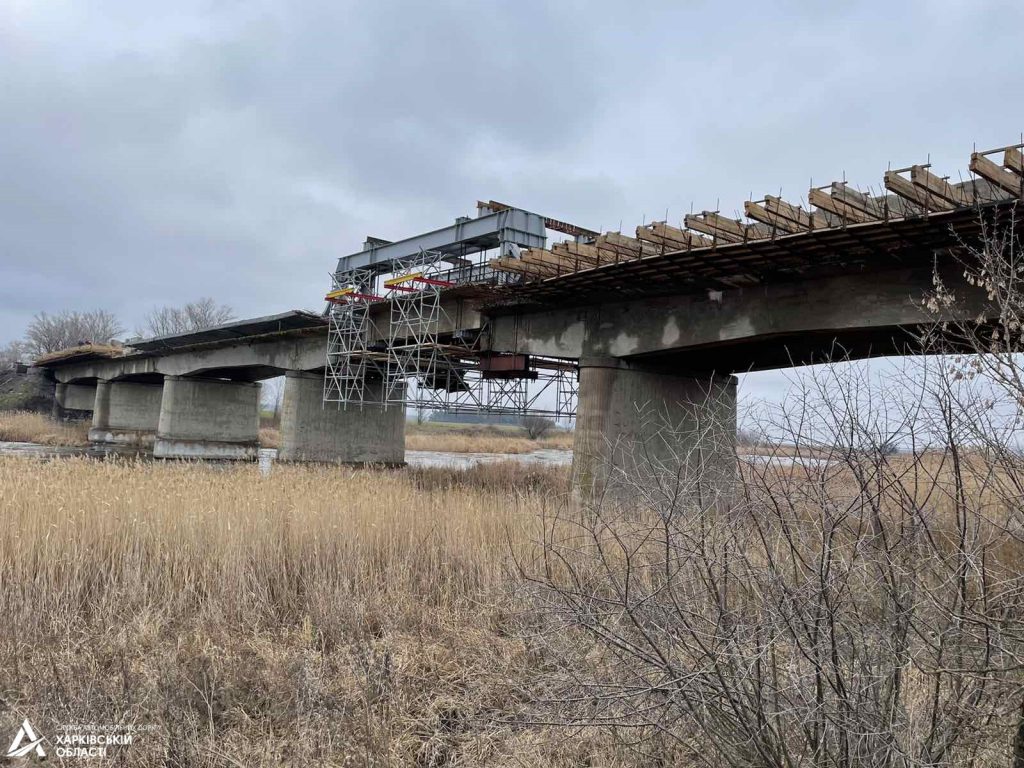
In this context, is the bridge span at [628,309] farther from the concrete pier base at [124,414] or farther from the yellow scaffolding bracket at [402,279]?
the concrete pier base at [124,414]

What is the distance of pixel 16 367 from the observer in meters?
57.0

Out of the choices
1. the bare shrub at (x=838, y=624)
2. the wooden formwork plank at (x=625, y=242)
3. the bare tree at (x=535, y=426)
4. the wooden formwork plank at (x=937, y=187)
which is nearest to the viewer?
the bare shrub at (x=838, y=624)

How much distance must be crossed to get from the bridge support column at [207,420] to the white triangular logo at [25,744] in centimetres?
3650

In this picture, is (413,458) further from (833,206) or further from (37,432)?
(833,206)

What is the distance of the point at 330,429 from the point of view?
96.4 feet

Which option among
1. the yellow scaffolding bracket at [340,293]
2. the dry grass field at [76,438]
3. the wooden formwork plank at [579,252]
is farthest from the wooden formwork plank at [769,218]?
the dry grass field at [76,438]

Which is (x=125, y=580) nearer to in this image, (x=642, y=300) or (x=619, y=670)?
(x=619, y=670)

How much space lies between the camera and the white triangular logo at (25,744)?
3613 mm

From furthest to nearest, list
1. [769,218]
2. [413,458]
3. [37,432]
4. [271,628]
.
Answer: [37,432] → [413,458] → [769,218] → [271,628]

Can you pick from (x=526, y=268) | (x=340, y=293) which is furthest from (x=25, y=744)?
(x=340, y=293)

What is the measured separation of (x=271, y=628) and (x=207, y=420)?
122 feet

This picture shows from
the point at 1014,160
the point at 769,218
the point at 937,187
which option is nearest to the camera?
the point at 1014,160

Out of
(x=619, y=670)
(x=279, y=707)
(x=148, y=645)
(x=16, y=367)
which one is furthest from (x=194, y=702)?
(x=16, y=367)

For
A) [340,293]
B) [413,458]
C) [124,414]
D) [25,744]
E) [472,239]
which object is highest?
[472,239]
